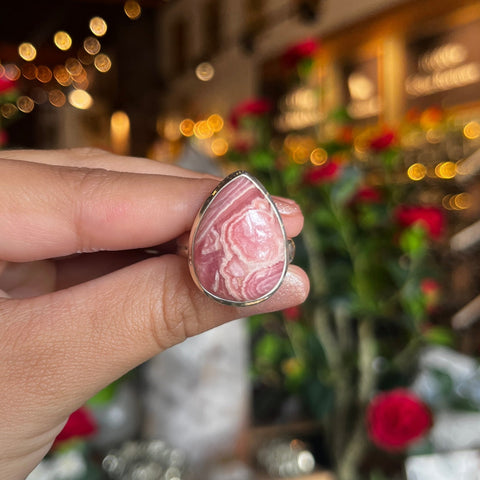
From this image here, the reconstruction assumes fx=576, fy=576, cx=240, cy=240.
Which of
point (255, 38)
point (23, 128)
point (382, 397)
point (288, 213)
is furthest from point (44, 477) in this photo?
point (23, 128)

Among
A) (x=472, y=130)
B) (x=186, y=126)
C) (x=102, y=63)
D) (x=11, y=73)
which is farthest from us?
(x=186, y=126)

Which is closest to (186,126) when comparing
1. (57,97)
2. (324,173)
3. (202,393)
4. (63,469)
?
(57,97)

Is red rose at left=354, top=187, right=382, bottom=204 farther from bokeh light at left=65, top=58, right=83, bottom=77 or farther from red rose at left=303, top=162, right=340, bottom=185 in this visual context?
bokeh light at left=65, top=58, right=83, bottom=77

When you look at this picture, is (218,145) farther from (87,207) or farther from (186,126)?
(87,207)

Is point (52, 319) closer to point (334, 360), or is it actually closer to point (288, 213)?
point (288, 213)

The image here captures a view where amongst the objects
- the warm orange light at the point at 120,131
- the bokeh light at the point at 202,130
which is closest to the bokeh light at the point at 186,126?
the bokeh light at the point at 202,130

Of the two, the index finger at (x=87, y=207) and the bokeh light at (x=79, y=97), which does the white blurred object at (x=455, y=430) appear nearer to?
the index finger at (x=87, y=207)

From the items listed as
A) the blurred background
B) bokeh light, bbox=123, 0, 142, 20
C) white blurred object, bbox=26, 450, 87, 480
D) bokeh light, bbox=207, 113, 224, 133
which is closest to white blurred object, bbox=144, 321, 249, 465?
the blurred background
